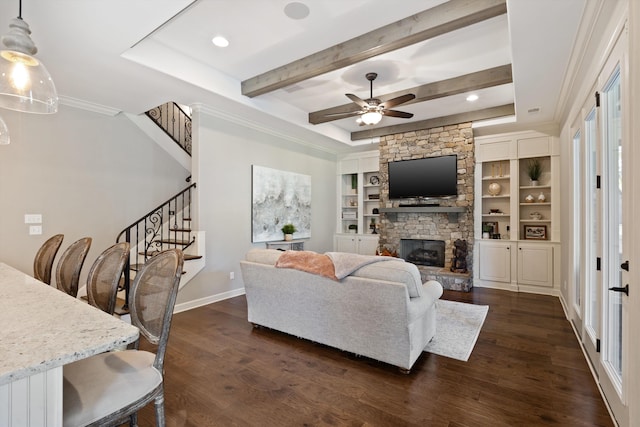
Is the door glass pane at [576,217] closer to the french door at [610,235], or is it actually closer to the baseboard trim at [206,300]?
the french door at [610,235]

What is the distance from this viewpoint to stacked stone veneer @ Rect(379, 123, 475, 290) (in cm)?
581

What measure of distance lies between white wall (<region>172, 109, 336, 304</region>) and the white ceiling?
470 millimetres

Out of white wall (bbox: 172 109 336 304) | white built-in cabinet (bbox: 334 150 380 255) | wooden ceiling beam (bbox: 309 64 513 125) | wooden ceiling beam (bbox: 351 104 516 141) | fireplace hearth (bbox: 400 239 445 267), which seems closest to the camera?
wooden ceiling beam (bbox: 309 64 513 125)

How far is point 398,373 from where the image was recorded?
2.69 m

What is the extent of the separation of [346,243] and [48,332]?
6.66 meters

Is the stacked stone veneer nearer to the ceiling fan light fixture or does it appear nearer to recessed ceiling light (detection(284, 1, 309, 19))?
the ceiling fan light fixture

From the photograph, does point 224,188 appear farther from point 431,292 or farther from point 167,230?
point 431,292

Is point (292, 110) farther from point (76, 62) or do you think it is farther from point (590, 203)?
point (590, 203)

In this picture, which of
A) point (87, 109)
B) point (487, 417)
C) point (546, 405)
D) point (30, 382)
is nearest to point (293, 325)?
point (487, 417)

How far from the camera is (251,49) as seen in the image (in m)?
3.50

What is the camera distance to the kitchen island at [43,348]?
2.78 ft

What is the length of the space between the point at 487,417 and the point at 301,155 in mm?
5410

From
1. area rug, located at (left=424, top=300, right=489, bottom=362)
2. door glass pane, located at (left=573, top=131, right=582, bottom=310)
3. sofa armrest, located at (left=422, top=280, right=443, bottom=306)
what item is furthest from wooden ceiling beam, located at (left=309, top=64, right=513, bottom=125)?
area rug, located at (left=424, top=300, right=489, bottom=362)

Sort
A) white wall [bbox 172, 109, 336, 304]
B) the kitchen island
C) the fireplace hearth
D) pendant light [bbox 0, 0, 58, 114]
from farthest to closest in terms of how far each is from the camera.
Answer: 1. the fireplace hearth
2. white wall [bbox 172, 109, 336, 304]
3. pendant light [bbox 0, 0, 58, 114]
4. the kitchen island
